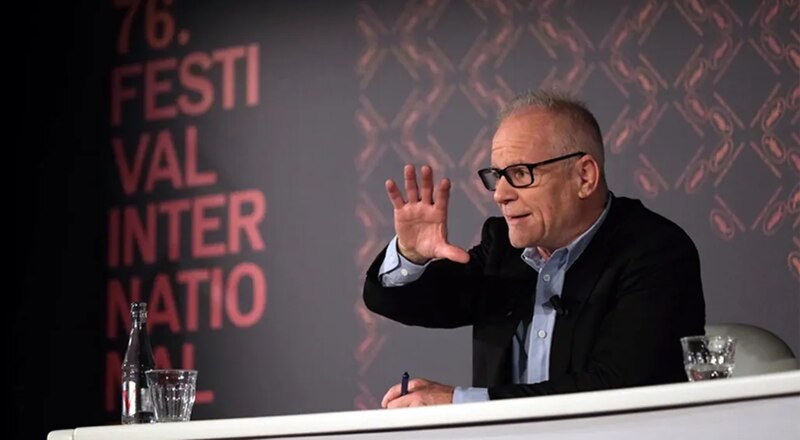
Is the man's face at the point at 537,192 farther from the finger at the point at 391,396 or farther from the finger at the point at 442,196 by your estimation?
the finger at the point at 391,396

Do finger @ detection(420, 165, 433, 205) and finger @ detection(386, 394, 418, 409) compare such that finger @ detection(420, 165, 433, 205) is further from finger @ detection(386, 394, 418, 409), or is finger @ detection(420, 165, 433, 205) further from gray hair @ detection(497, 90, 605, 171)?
finger @ detection(386, 394, 418, 409)

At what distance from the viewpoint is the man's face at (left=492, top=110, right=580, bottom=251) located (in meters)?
2.33

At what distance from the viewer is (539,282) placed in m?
2.30

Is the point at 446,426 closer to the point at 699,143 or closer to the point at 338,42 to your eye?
the point at 699,143

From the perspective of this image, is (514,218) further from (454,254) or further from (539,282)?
(454,254)

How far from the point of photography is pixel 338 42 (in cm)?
391

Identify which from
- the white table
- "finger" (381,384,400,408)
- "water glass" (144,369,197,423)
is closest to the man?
"finger" (381,384,400,408)

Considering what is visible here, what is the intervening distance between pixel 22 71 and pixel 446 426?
134 inches

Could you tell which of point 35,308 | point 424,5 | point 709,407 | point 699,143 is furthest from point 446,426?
point 35,308

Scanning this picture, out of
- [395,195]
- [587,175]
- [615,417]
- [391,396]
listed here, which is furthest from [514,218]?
[615,417]

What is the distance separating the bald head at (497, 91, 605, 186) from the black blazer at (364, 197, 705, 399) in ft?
0.43

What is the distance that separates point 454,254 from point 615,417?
92 cm

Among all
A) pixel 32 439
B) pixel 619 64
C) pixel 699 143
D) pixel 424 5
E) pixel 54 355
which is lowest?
pixel 32 439

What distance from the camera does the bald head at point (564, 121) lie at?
92.7 inches
